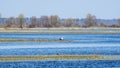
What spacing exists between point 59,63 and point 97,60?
421cm

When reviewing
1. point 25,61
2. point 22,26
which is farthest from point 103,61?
point 22,26

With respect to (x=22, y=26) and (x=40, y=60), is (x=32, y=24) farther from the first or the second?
(x=40, y=60)

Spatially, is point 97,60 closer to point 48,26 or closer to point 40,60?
point 40,60

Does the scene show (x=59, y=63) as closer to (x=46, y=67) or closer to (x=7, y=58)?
(x=46, y=67)

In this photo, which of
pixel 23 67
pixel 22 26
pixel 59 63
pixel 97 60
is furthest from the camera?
pixel 22 26

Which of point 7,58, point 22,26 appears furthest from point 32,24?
point 7,58

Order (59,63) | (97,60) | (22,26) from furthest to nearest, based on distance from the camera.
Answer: (22,26) → (97,60) → (59,63)

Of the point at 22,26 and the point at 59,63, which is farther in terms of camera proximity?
the point at 22,26

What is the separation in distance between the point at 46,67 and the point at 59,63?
3094 millimetres

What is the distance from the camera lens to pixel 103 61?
4025 centimetres

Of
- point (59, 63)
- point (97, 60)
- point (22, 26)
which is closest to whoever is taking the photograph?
point (59, 63)

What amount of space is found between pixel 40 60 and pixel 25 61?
4.98ft

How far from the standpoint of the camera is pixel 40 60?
41000 mm

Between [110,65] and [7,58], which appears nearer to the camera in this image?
[110,65]
